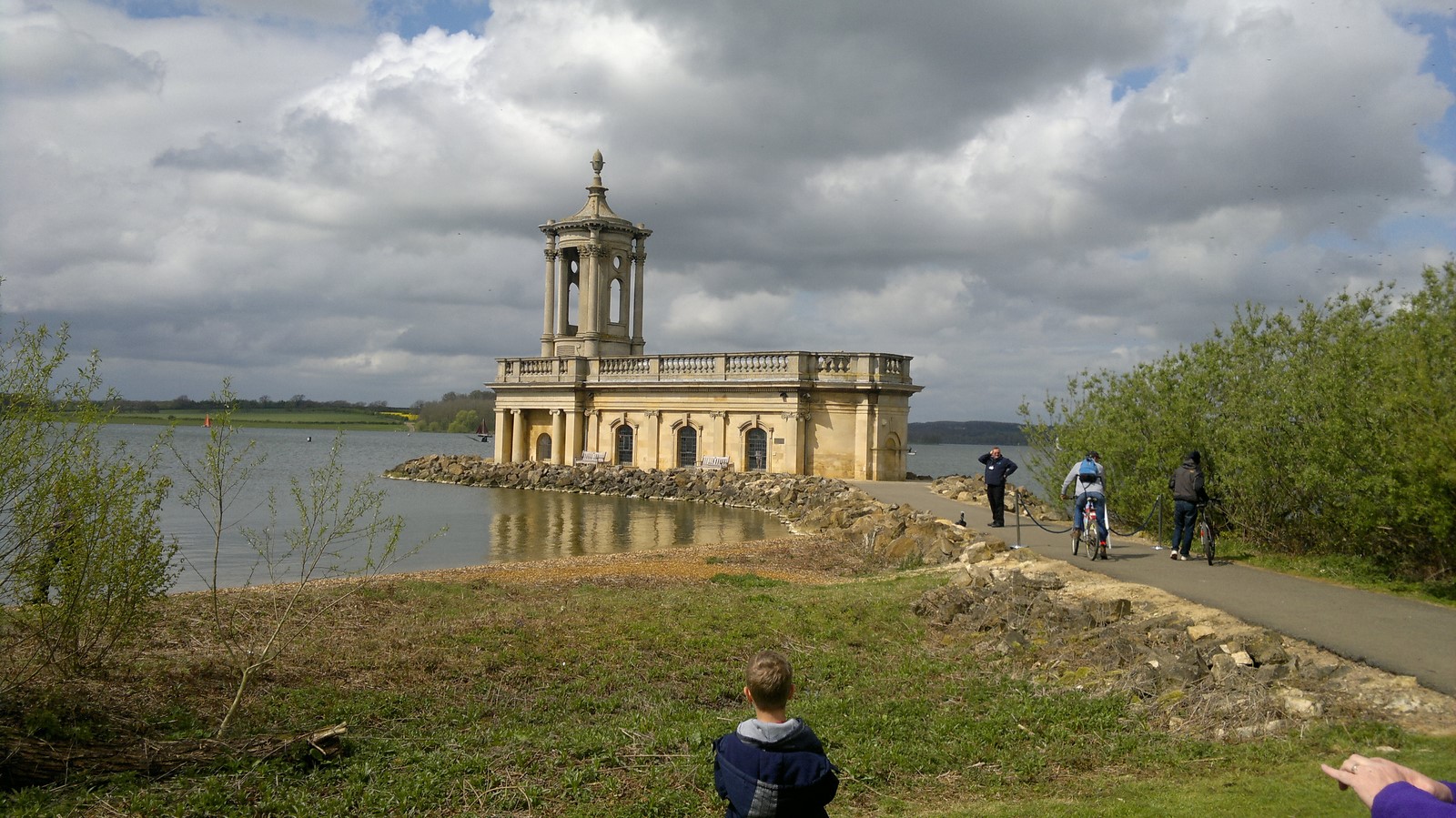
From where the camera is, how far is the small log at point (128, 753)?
22.6 feet

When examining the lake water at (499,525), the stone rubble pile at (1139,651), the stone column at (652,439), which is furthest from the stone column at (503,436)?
the stone rubble pile at (1139,651)

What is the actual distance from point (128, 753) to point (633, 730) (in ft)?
12.2

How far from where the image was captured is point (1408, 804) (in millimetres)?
2854

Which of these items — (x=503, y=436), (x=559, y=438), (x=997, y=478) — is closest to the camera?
(x=997, y=478)

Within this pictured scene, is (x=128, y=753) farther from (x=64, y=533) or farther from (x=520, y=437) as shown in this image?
(x=520, y=437)

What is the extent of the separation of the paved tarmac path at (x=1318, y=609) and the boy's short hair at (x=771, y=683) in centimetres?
707

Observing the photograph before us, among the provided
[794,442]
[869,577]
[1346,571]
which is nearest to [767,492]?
[794,442]

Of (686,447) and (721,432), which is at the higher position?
(721,432)

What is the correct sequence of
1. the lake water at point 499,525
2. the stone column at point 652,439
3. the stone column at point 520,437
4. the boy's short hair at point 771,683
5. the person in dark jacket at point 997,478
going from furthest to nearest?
the stone column at point 520,437 < the stone column at point 652,439 < the lake water at point 499,525 < the person in dark jacket at point 997,478 < the boy's short hair at point 771,683

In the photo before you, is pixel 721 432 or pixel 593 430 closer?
pixel 721 432

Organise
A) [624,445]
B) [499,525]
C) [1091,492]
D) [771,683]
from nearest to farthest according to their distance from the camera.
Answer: [771,683], [1091,492], [499,525], [624,445]

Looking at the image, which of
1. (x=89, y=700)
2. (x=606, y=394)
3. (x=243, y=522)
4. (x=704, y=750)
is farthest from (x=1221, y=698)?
(x=606, y=394)

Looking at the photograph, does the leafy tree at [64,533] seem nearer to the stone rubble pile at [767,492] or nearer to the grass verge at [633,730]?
the grass verge at [633,730]

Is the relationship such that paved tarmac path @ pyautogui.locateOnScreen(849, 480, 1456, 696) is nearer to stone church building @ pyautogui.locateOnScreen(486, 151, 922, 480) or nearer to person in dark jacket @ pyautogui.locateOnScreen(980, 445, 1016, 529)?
person in dark jacket @ pyautogui.locateOnScreen(980, 445, 1016, 529)
